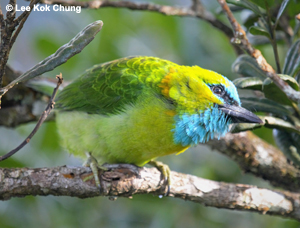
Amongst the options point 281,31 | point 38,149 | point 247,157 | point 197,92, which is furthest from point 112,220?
point 281,31

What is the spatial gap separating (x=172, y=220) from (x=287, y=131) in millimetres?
1412

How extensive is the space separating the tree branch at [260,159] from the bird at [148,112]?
0.63m

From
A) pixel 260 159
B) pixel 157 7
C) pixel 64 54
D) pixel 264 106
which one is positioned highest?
pixel 64 54

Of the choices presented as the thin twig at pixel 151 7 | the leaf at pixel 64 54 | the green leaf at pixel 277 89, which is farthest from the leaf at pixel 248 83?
the thin twig at pixel 151 7

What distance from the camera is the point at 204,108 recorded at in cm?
232

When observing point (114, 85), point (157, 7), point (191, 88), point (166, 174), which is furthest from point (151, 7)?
point (166, 174)

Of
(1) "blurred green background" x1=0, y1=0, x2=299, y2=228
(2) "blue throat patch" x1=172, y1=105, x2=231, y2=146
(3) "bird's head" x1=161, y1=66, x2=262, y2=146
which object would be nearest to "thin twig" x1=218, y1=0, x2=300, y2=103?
(3) "bird's head" x1=161, y1=66, x2=262, y2=146

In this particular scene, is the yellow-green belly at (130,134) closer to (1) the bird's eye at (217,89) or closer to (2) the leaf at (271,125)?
(1) the bird's eye at (217,89)

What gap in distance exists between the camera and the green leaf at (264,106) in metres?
2.37

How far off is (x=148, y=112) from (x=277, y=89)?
855 millimetres

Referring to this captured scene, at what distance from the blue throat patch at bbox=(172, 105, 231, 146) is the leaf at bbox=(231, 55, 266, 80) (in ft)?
1.24

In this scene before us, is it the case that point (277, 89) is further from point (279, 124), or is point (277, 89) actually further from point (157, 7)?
point (157, 7)

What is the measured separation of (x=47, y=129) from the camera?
12.2 ft

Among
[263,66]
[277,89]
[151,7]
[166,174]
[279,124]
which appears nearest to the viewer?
[263,66]
